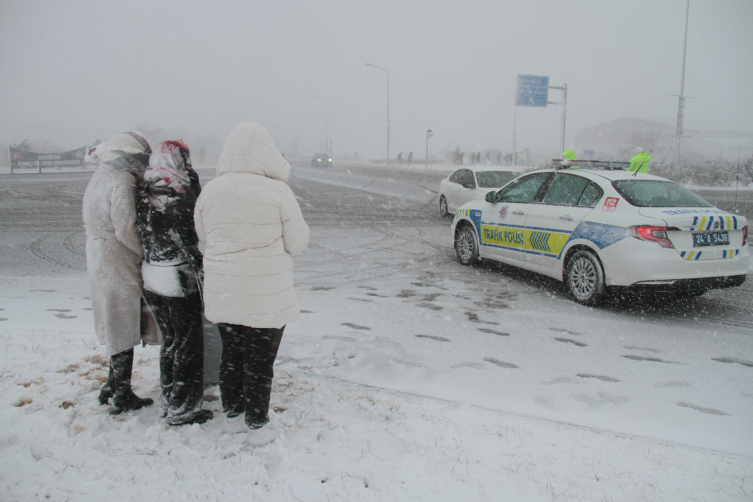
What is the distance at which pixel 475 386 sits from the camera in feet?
11.9

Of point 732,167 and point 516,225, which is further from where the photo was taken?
point 732,167

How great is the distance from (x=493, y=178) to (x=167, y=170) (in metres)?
10.8

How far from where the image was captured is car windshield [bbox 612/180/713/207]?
5.47m

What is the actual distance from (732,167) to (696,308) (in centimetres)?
2942

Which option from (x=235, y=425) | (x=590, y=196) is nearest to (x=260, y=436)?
(x=235, y=425)

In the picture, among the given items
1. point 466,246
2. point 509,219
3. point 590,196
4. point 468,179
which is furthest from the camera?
point 468,179

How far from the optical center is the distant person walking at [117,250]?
2.89 metres

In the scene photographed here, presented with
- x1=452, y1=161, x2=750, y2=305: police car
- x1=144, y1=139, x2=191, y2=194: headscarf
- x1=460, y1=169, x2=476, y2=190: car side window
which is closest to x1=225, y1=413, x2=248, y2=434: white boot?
x1=144, y1=139, x2=191, y2=194: headscarf

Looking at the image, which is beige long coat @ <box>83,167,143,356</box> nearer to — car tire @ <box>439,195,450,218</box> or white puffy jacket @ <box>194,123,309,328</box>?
white puffy jacket @ <box>194,123,309,328</box>

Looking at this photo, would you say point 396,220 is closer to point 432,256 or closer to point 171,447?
point 432,256

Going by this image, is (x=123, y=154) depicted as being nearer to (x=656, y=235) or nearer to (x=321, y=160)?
(x=656, y=235)

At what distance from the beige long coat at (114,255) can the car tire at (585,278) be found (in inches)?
181

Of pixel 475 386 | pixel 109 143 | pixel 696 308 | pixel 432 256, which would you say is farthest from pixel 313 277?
pixel 696 308

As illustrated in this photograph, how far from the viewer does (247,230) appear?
8.36ft
